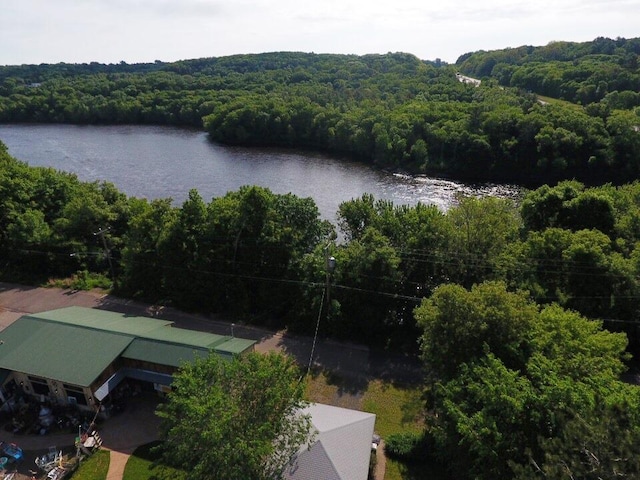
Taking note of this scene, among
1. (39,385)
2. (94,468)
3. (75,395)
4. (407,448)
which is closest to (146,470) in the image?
(94,468)

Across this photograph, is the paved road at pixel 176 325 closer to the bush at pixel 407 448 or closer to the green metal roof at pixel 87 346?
the bush at pixel 407 448

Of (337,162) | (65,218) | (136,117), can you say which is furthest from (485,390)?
(136,117)

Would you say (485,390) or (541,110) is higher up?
(541,110)

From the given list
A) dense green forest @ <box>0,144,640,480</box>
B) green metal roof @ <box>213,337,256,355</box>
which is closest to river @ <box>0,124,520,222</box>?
dense green forest @ <box>0,144,640,480</box>

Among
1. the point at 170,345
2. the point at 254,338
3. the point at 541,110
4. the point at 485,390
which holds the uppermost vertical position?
the point at 541,110

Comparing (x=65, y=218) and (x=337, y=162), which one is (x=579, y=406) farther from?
(x=337, y=162)
